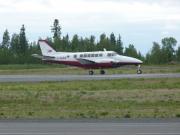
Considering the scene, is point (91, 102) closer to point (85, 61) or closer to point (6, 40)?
point (85, 61)

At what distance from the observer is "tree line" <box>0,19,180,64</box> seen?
136750 millimetres

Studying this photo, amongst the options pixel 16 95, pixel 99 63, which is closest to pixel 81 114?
pixel 16 95

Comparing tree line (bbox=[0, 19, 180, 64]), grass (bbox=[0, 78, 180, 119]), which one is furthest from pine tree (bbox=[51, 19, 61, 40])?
grass (bbox=[0, 78, 180, 119])

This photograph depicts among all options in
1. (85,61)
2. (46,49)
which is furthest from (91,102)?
(46,49)

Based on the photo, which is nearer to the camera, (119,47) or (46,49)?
(46,49)

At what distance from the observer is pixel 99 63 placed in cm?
6712

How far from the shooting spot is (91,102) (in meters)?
27.8

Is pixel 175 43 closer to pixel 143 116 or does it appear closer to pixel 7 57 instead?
pixel 7 57
